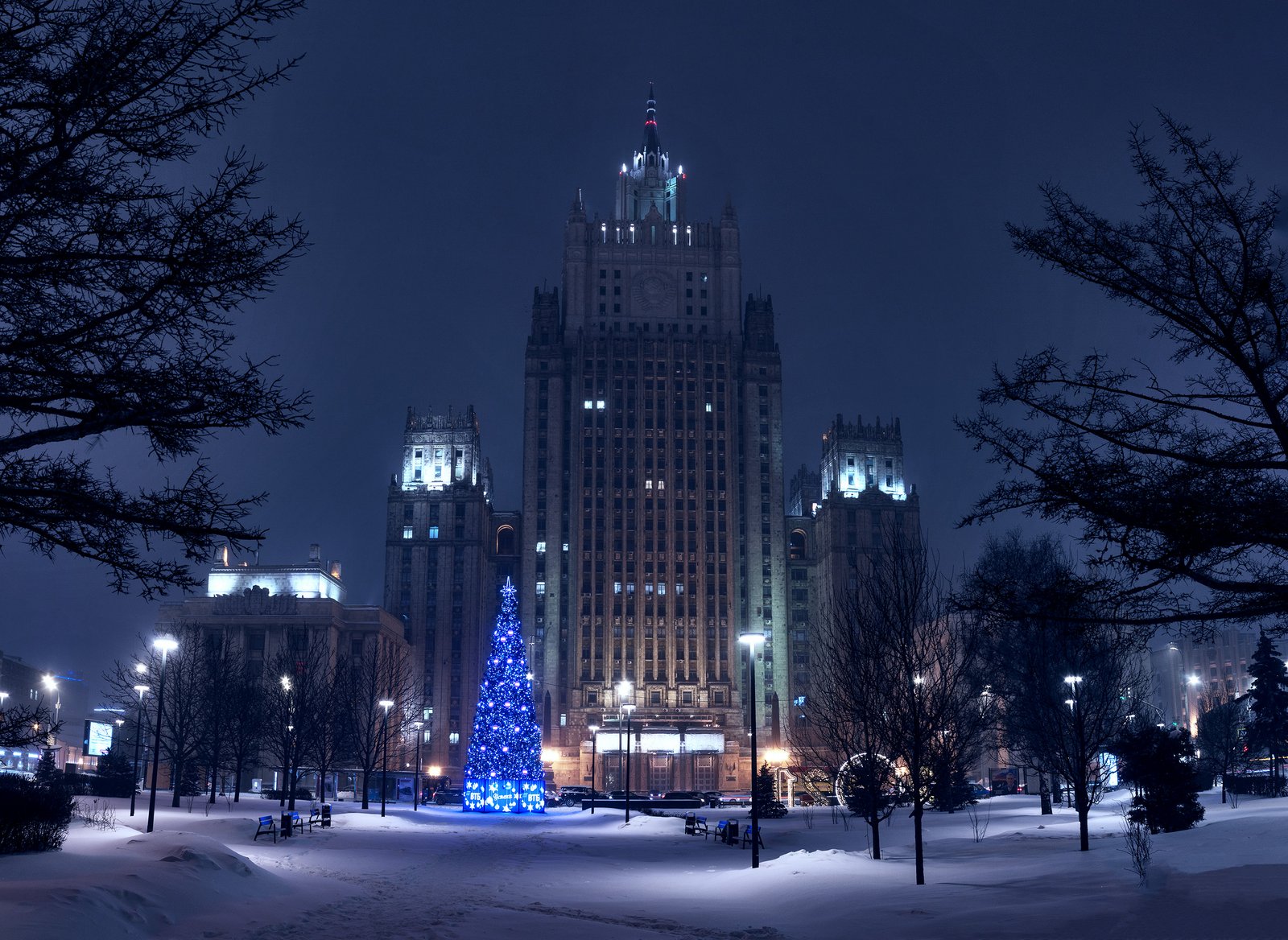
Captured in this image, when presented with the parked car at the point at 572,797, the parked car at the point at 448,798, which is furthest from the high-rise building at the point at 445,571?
the parked car at the point at 448,798

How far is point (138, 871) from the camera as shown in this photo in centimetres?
1911

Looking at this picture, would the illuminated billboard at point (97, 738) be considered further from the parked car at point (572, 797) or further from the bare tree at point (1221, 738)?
the bare tree at point (1221, 738)

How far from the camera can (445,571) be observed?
452ft

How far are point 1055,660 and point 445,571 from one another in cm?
10738

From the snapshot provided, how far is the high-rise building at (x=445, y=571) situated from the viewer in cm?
13125

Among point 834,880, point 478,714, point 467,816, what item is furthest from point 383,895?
point 478,714

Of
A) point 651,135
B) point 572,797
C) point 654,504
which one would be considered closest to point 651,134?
point 651,135

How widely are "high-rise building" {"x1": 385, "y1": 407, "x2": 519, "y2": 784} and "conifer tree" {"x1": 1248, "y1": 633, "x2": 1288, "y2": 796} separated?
91.1 meters

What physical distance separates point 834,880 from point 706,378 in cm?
11491

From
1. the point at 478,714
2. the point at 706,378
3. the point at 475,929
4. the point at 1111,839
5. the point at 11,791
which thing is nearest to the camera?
the point at 475,929

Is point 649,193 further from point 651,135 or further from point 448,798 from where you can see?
point 448,798

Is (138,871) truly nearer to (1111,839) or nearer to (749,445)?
(1111,839)

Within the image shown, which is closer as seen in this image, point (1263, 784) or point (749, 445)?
point (1263, 784)

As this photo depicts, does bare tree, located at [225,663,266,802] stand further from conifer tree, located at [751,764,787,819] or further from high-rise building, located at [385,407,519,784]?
high-rise building, located at [385,407,519,784]
